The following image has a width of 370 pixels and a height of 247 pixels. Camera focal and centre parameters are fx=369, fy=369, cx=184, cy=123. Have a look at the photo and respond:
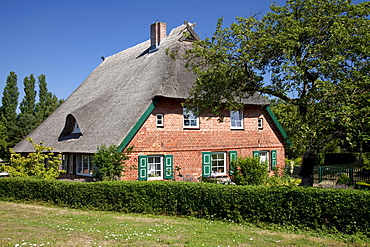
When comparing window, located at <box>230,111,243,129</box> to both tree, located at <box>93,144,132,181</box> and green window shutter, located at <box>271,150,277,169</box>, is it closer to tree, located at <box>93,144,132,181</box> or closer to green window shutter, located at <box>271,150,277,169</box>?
green window shutter, located at <box>271,150,277,169</box>

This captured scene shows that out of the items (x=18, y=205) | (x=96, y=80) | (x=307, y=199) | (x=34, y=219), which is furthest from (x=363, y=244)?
(x=96, y=80)

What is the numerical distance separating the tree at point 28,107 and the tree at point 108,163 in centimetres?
2110

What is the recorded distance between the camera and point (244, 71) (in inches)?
523

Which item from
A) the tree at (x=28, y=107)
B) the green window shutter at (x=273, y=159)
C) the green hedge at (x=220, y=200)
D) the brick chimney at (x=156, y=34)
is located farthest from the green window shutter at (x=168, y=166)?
the tree at (x=28, y=107)

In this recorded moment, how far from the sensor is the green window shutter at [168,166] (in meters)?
17.8

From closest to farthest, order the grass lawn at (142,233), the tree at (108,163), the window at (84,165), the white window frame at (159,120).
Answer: the grass lawn at (142,233) → the tree at (108,163) → the white window frame at (159,120) → the window at (84,165)

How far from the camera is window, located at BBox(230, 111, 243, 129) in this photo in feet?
67.6

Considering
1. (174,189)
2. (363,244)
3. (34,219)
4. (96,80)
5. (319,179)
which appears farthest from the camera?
(96,80)

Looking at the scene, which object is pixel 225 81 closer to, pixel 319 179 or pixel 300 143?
pixel 300 143

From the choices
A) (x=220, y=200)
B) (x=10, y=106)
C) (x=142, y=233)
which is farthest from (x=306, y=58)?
(x=10, y=106)

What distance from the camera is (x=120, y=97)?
19891mm

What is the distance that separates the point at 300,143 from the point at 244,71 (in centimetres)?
353

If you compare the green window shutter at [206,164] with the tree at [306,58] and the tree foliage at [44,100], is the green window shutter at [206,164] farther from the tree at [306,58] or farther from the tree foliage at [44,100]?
the tree foliage at [44,100]

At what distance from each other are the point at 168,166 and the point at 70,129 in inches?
248
